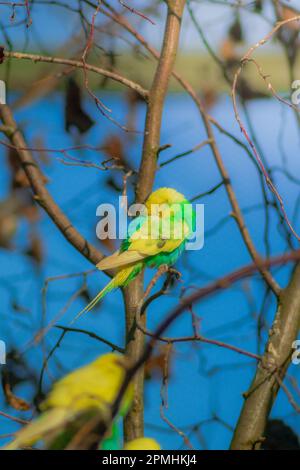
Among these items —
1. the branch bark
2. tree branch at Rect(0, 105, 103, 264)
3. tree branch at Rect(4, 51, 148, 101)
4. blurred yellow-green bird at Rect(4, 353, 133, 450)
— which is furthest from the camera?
tree branch at Rect(0, 105, 103, 264)

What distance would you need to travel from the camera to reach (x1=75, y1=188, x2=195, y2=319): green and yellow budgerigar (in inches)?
55.4

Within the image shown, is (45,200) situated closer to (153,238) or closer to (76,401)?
(153,238)

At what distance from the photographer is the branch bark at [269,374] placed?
3.89 ft

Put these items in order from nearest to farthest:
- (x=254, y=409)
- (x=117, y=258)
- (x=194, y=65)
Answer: (x=254, y=409), (x=117, y=258), (x=194, y=65)

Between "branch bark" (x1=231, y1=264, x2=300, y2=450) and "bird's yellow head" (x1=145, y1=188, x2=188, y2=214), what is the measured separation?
294 mm

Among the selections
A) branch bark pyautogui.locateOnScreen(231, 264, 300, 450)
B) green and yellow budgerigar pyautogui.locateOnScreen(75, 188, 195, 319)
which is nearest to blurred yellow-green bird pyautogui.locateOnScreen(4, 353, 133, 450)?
branch bark pyautogui.locateOnScreen(231, 264, 300, 450)

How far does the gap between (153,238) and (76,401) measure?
726mm

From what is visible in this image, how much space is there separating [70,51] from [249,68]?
1.59 feet

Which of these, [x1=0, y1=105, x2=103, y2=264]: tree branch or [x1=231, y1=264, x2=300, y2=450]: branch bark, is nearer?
[x1=231, y1=264, x2=300, y2=450]: branch bark

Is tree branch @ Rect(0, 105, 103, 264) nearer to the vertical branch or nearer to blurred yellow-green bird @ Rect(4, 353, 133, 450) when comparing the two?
the vertical branch

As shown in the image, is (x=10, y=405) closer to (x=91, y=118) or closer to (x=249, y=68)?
(x=91, y=118)

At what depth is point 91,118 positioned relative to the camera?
173cm

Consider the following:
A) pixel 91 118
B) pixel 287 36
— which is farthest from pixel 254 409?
pixel 287 36

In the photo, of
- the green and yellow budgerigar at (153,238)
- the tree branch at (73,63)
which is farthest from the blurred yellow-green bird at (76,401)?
the tree branch at (73,63)
